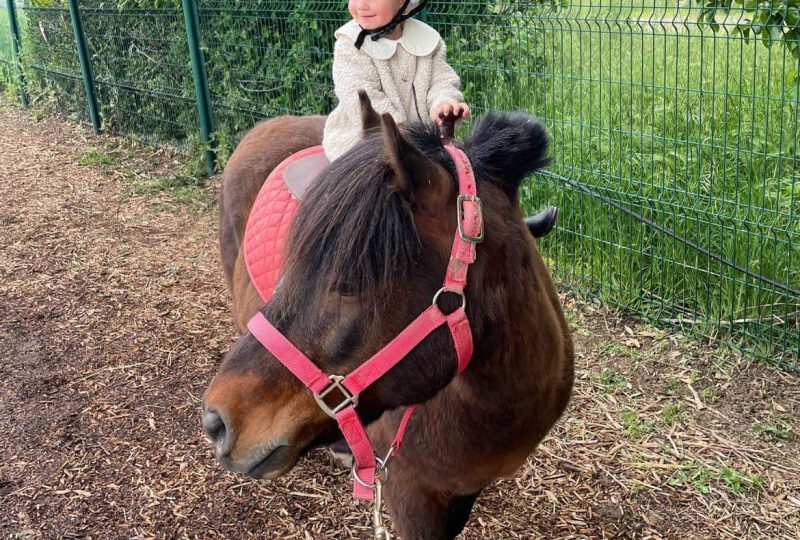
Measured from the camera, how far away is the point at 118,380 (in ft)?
12.7

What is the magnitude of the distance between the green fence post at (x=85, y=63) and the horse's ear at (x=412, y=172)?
862cm

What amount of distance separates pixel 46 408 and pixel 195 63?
4.28 metres

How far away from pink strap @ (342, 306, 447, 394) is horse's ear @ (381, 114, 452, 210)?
0.83 ft

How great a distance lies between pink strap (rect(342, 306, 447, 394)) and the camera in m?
1.56

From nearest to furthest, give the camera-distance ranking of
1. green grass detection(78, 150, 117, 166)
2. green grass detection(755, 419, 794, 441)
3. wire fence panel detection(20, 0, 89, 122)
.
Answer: green grass detection(755, 419, 794, 441) → green grass detection(78, 150, 117, 166) → wire fence panel detection(20, 0, 89, 122)

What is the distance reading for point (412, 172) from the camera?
1.51m

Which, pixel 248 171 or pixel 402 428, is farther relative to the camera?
pixel 248 171

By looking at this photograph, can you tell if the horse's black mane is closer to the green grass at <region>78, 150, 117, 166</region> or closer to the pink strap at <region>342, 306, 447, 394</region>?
the pink strap at <region>342, 306, 447, 394</region>

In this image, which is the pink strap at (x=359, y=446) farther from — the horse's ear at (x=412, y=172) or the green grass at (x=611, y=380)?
the green grass at (x=611, y=380)

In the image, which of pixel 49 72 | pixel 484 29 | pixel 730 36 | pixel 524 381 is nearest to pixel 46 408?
pixel 524 381

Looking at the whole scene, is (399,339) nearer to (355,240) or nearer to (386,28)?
(355,240)

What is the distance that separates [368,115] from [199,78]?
224 inches

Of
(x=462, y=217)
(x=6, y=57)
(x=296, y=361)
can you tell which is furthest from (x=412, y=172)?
(x=6, y=57)

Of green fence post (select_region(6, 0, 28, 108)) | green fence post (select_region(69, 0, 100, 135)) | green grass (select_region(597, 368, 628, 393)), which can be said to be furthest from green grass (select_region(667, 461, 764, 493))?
green fence post (select_region(6, 0, 28, 108))
